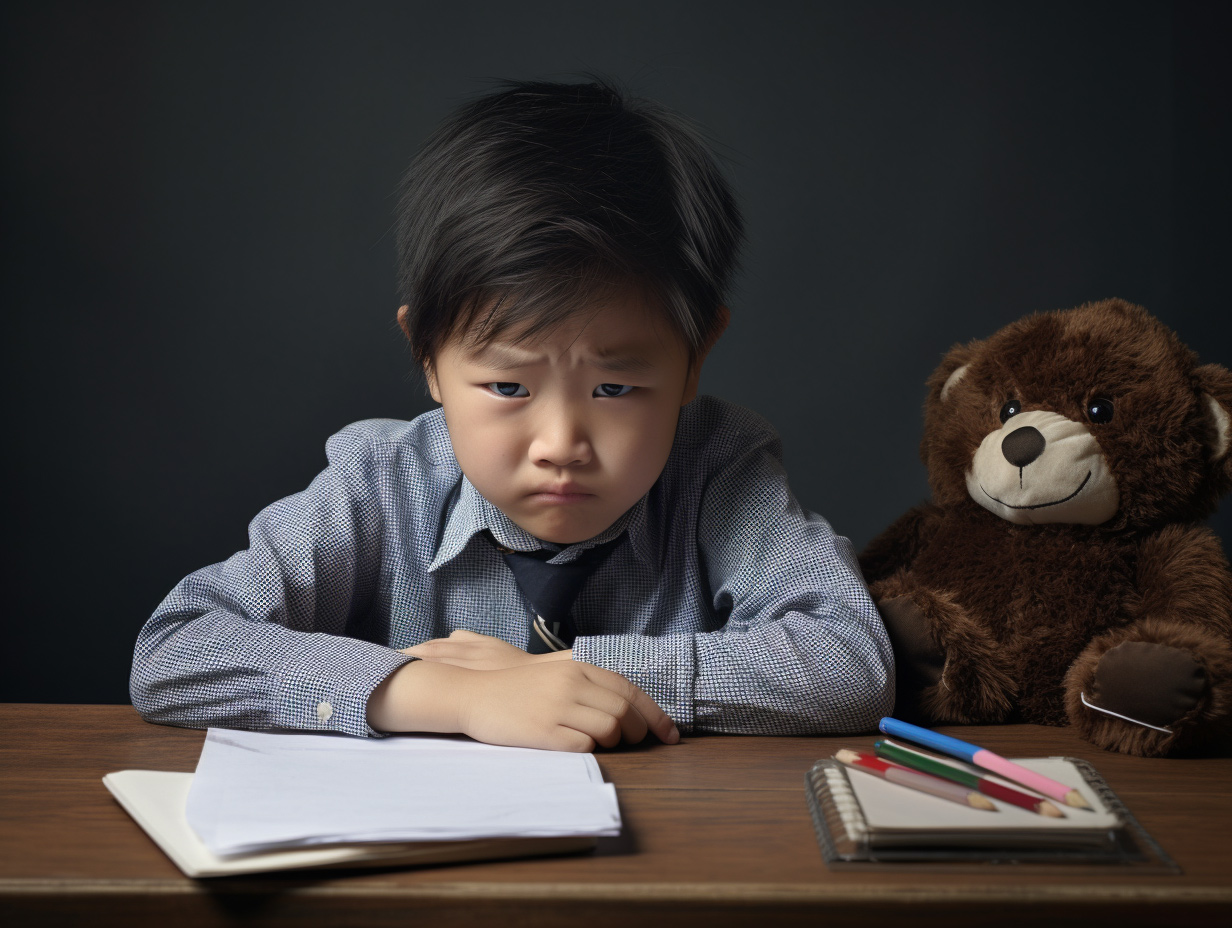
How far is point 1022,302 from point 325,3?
42.0 inches

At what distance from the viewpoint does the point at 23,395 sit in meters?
1.43

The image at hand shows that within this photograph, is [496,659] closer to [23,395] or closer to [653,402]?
[653,402]

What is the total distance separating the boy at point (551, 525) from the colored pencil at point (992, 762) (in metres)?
0.11

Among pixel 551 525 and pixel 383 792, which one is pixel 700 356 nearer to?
pixel 551 525

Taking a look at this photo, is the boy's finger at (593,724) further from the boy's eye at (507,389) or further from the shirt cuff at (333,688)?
the boy's eye at (507,389)

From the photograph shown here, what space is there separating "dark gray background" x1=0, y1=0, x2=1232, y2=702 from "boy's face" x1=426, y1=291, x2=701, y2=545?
0.71 m

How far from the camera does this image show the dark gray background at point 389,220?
142 cm

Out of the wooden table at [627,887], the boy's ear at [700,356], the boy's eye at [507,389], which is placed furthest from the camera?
the boy's ear at [700,356]

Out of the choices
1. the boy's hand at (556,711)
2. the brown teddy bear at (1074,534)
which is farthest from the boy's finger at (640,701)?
the brown teddy bear at (1074,534)

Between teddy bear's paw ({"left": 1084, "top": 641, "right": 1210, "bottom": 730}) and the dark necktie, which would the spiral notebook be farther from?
the dark necktie

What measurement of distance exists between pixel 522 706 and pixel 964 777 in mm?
291

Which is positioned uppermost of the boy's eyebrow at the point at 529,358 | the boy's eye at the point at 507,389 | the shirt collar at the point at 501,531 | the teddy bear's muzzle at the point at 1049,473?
the boy's eyebrow at the point at 529,358

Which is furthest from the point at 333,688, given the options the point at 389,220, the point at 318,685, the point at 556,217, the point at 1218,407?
the point at 389,220

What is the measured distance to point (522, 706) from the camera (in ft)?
2.32
